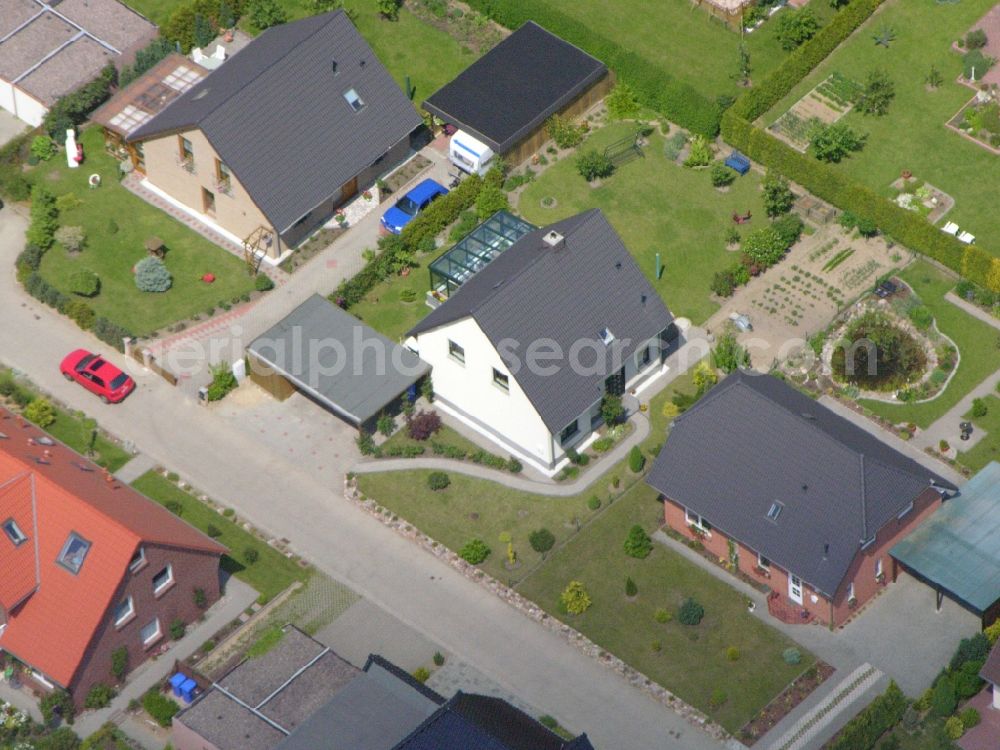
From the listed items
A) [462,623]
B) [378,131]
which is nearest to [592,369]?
[462,623]

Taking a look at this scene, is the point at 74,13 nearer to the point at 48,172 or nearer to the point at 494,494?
the point at 48,172

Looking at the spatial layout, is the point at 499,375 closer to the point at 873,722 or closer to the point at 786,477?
the point at 786,477

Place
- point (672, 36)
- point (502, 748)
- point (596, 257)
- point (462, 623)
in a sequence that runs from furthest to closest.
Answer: point (672, 36) < point (596, 257) < point (462, 623) < point (502, 748)

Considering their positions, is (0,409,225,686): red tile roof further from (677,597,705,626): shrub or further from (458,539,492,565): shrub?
(677,597,705,626): shrub

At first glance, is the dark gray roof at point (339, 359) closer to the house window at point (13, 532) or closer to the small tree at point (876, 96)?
the house window at point (13, 532)

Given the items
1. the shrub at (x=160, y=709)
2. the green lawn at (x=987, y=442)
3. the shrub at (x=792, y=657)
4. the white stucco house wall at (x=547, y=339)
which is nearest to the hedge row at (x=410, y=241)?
the white stucco house wall at (x=547, y=339)

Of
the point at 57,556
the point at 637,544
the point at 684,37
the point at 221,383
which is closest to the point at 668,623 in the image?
the point at 637,544
